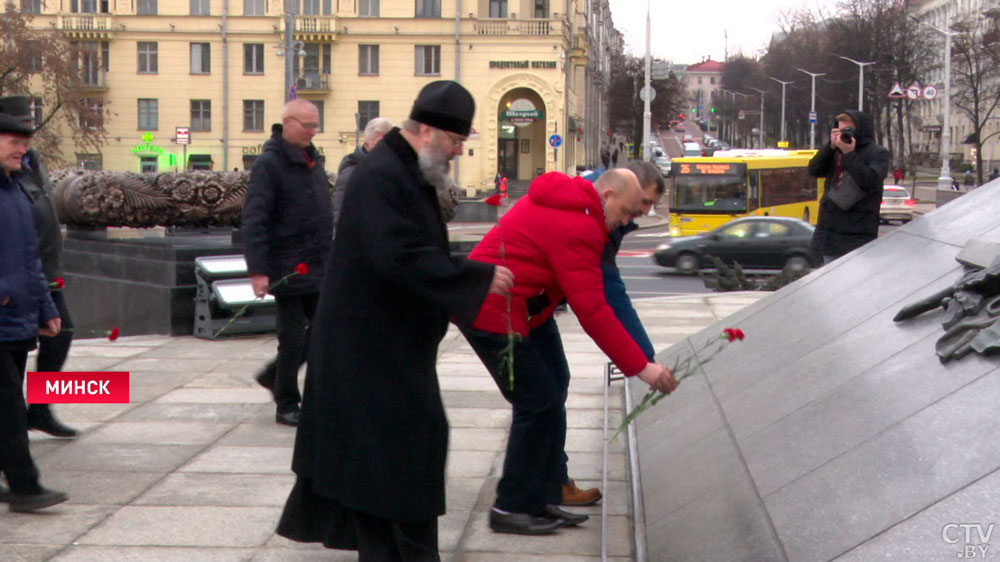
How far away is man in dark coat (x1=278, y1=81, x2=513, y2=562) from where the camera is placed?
12.4 feet

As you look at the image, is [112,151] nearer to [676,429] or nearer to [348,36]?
[348,36]

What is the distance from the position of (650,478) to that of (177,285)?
663cm

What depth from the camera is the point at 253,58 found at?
57094 mm

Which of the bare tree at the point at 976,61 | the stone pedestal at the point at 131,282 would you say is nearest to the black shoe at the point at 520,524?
the stone pedestal at the point at 131,282

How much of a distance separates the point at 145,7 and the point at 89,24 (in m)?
2.69

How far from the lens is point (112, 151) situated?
5806 centimetres

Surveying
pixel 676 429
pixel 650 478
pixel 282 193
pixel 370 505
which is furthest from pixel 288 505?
pixel 282 193

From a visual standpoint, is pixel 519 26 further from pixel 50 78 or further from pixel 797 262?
pixel 797 262

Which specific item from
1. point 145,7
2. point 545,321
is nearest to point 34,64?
point 145,7

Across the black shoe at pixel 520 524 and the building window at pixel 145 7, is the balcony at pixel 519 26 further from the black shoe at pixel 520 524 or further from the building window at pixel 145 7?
the black shoe at pixel 520 524

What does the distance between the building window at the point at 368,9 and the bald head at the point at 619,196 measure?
53864mm

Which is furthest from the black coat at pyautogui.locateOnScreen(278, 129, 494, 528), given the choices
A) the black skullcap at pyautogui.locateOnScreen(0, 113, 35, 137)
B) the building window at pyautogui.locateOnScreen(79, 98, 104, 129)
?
the building window at pyautogui.locateOnScreen(79, 98, 104, 129)

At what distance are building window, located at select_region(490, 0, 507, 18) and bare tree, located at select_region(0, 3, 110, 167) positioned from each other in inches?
743

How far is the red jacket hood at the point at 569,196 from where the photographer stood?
447 cm
